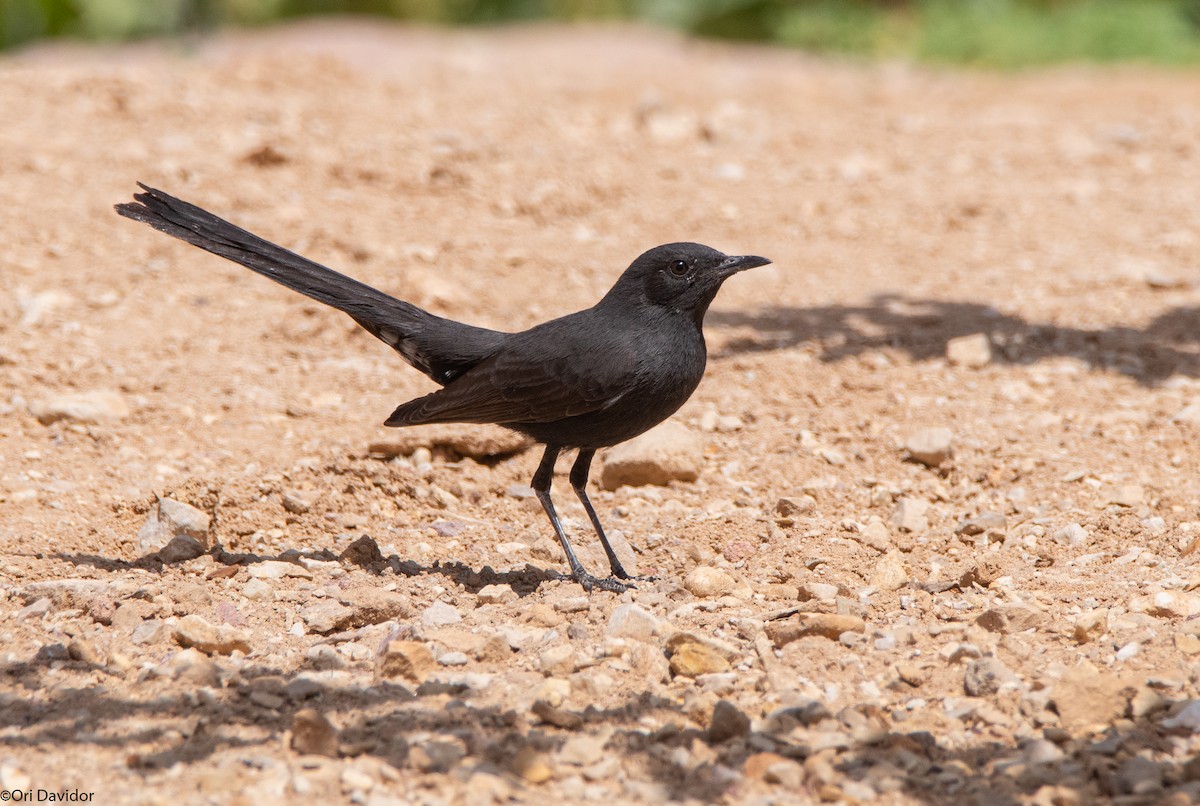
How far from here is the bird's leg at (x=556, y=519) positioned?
195 inches

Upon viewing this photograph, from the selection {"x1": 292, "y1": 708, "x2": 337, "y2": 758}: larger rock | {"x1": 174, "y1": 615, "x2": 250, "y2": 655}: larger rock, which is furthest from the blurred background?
{"x1": 292, "y1": 708, "x2": 337, "y2": 758}: larger rock

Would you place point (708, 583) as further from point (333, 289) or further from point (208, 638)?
point (333, 289)

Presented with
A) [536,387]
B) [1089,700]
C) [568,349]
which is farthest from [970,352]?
[1089,700]

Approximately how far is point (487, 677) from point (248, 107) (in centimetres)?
708

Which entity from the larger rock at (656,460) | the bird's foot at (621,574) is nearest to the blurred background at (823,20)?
the larger rock at (656,460)

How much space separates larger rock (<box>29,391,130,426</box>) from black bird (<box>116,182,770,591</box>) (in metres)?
1.31

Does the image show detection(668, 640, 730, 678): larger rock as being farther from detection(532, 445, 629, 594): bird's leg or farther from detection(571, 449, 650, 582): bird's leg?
detection(571, 449, 650, 582): bird's leg

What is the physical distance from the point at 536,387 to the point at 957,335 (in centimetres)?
303

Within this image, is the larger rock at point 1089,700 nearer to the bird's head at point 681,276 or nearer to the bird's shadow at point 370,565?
the bird's shadow at point 370,565

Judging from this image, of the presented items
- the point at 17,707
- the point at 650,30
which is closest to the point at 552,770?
the point at 17,707

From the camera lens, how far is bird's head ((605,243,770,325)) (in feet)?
17.1

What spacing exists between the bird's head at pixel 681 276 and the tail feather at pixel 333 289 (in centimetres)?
68

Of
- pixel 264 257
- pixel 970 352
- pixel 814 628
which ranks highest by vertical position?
pixel 264 257

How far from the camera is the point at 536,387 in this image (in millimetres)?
5109
